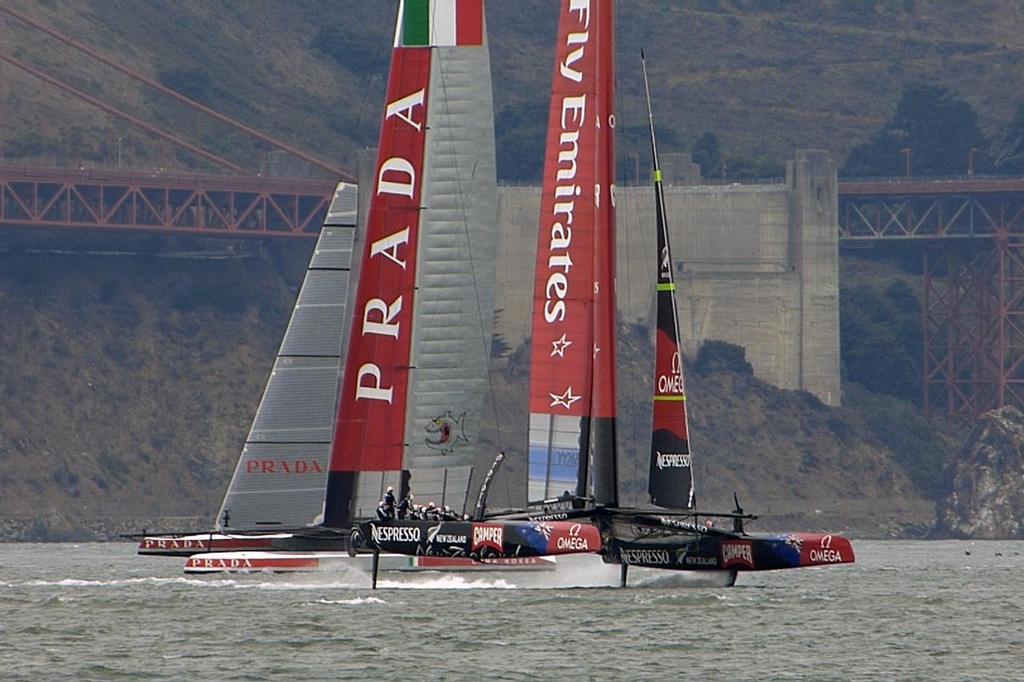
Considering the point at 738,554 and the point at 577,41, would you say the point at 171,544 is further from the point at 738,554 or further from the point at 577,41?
the point at 577,41

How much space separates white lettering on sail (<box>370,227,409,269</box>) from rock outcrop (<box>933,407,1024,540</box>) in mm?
58470

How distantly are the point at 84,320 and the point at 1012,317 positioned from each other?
33.0 meters

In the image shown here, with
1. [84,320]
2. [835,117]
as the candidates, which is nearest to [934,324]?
[84,320]

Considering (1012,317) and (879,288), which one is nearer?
(1012,317)

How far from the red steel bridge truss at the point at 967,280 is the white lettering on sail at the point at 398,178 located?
65873 millimetres

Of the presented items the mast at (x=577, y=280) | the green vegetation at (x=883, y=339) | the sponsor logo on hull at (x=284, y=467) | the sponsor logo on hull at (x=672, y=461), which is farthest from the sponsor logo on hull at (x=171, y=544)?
the green vegetation at (x=883, y=339)

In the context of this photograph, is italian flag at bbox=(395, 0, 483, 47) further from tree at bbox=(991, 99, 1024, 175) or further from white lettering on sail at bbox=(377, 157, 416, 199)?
tree at bbox=(991, 99, 1024, 175)

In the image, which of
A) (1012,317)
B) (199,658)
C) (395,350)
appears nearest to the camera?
(199,658)

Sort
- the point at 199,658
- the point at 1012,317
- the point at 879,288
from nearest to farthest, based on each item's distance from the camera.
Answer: the point at 199,658, the point at 1012,317, the point at 879,288

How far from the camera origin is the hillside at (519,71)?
12375cm

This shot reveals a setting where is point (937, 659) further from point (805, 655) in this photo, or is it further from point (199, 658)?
point (199, 658)

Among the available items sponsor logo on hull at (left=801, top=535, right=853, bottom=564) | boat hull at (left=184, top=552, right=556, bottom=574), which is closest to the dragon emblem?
boat hull at (left=184, top=552, right=556, bottom=574)

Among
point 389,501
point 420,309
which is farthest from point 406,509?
point 420,309

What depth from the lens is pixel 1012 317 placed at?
103m
